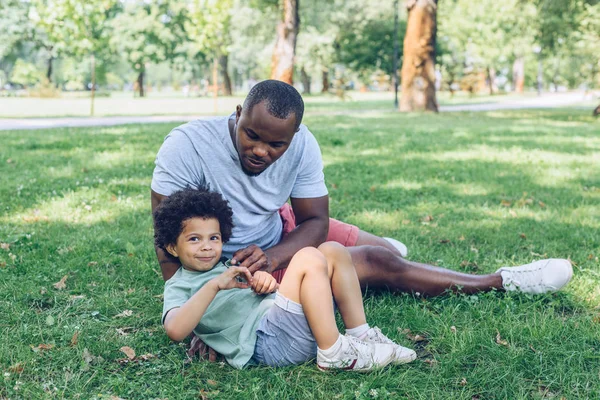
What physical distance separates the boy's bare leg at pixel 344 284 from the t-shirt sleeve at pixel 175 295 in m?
0.70

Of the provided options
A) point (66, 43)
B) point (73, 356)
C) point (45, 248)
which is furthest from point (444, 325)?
point (66, 43)

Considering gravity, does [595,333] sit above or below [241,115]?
below

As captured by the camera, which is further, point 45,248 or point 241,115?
point 45,248

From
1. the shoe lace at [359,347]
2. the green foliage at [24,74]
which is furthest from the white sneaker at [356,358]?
the green foliage at [24,74]

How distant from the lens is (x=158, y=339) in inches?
136

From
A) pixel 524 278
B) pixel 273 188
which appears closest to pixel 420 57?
pixel 524 278

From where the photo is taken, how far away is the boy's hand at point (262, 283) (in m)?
3.03

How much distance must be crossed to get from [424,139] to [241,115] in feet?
30.5

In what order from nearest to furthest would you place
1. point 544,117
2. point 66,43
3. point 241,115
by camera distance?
point 241,115 → point 66,43 → point 544,117

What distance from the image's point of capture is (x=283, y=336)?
3051 mm

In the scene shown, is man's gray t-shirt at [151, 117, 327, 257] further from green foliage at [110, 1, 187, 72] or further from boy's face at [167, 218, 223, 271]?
green foliage at [110, 1, 187, 72]

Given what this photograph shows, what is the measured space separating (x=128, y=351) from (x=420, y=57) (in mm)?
17478

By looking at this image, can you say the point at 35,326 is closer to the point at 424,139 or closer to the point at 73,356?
the point at 73,356

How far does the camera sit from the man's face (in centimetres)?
305
